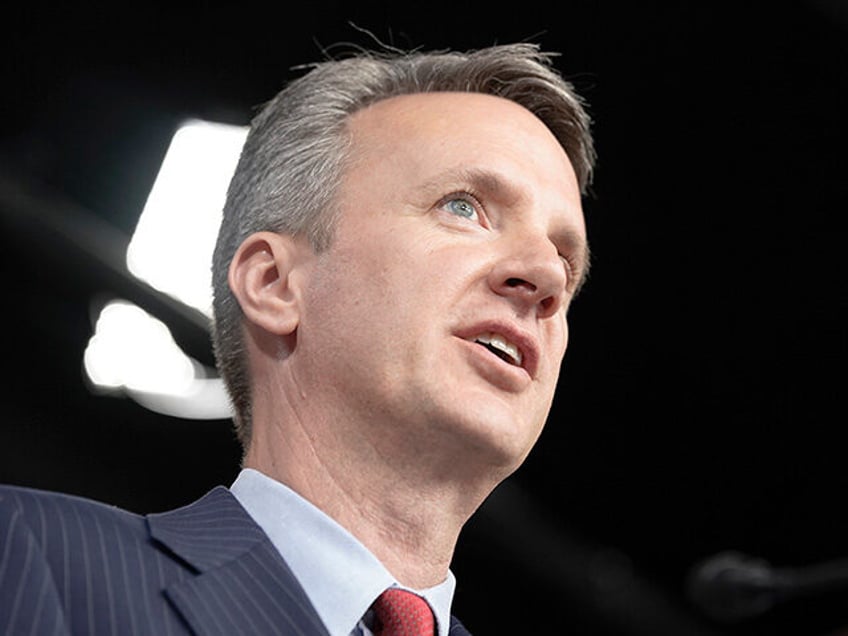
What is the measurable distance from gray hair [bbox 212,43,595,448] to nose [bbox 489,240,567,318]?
244 mm

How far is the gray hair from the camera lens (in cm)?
194

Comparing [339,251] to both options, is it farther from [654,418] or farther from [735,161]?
[654,418]

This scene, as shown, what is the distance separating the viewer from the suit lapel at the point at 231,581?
56.6 inches

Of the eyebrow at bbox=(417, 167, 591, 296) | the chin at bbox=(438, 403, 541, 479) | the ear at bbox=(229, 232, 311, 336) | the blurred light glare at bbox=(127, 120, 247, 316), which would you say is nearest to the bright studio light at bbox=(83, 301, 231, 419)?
the blurred light glare at bbox=(127, 120, 247, 316)

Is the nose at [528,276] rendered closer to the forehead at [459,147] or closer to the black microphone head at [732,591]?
the forehead at [459,147]

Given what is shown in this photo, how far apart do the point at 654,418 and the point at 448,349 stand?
8.05 ft

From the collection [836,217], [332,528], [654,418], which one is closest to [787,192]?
[836,217]

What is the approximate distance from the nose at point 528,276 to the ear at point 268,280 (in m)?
0.27

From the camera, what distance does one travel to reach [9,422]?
11.6ft

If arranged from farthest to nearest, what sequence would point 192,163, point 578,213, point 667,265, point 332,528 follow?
point 667,265 < point 192,163 < point 578,213 < point 332,528

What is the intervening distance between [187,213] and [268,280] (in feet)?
5.10

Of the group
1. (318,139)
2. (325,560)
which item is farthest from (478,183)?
(325,560)

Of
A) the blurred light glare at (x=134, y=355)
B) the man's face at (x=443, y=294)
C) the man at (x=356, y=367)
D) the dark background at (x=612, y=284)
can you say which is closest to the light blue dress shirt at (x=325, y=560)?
the man at (x=356, y=367)

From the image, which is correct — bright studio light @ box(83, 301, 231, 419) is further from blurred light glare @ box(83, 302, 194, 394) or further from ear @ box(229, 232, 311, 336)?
ear @ box(229, 232, 311, 336)
